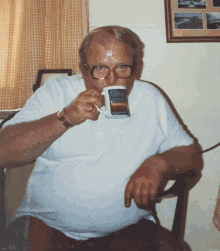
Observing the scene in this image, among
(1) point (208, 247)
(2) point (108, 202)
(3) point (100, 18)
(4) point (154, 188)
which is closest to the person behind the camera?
(4) point (154, 188)

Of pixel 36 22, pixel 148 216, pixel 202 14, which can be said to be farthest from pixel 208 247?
pixel 36 22

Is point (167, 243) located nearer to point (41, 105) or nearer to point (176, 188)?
point (176, 188)

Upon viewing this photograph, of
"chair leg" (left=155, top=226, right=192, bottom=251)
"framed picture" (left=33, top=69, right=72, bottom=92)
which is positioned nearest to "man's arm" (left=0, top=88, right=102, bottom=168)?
"chair leg" (left=155, top=226, right=192, bottom=251)

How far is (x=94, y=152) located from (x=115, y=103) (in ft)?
0.92

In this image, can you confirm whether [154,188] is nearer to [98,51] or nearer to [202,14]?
[98,51]

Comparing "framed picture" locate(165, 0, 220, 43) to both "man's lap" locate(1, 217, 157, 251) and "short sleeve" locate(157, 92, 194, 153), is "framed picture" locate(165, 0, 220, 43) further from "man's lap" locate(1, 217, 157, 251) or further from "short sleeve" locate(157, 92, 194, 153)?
"man's lap" locate(1, 217, 157, 251)

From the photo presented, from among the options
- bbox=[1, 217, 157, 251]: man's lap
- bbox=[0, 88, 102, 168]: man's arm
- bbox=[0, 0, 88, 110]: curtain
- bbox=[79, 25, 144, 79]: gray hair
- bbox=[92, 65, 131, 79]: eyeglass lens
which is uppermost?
bbox=[0, 0, 88, 110]: curtain

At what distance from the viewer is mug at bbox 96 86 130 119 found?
69 centimetres

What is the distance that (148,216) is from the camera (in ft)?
3.18

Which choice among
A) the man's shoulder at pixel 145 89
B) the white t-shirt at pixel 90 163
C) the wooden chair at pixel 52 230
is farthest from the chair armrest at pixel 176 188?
the man's shoulder at pixel 145 89

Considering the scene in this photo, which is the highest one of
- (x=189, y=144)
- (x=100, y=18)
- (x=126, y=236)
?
(x=100, y=18)

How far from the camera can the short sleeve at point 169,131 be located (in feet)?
3.20

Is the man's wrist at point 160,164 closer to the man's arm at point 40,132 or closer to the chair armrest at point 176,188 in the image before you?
the chair armrest at point 176,188

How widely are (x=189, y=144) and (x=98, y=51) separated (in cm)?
56
